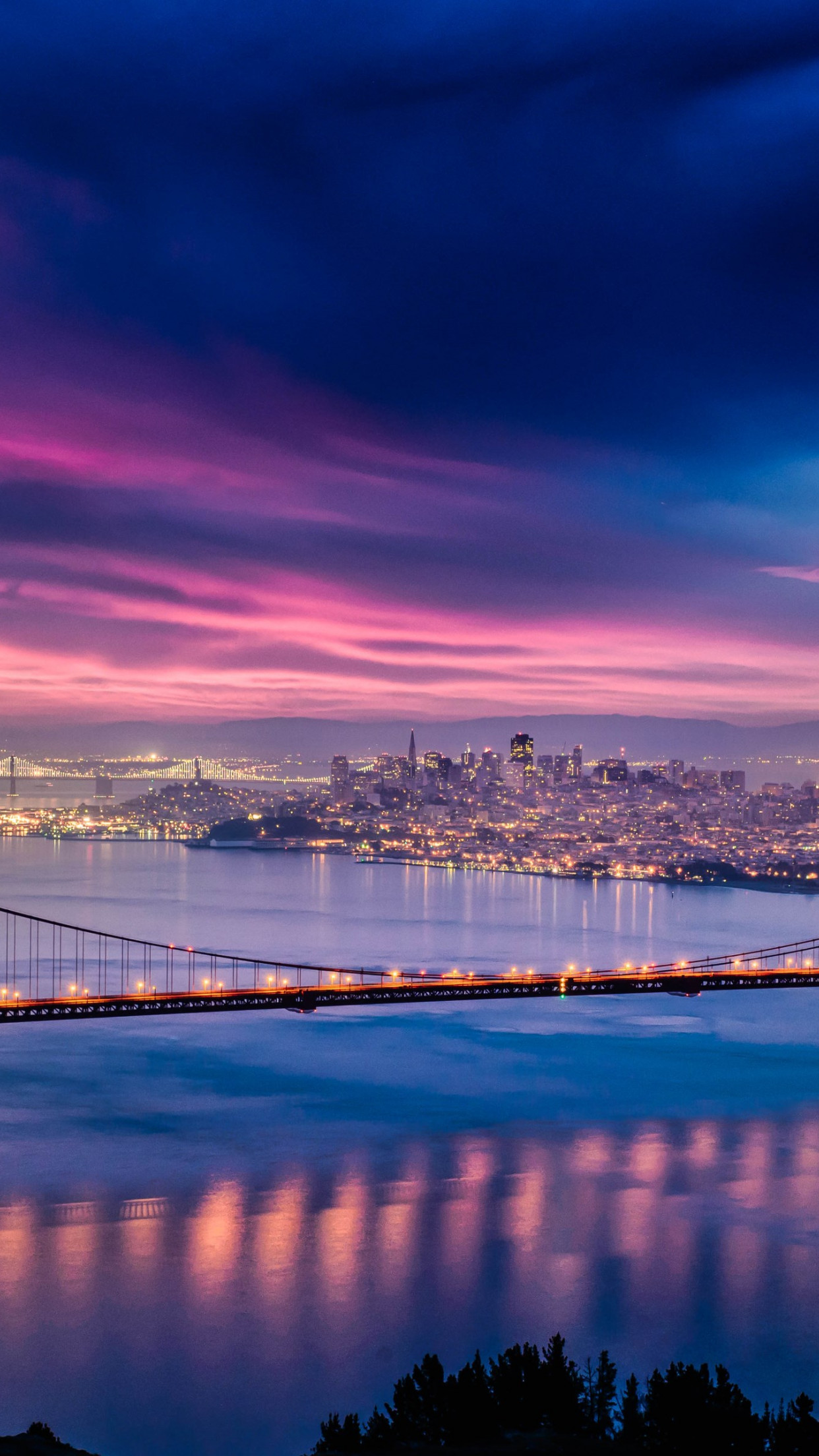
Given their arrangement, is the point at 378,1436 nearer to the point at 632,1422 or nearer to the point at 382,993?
the point at 632,1422

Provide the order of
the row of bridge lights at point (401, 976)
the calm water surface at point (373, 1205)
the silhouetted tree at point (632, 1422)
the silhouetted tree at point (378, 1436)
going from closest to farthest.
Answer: the silhouetted tree at point (632, 1422) < the silhouetted tree at point (378, 1436) < the calm water surface at point (373, 1205) < the row of bridge lights at point (401, 976)

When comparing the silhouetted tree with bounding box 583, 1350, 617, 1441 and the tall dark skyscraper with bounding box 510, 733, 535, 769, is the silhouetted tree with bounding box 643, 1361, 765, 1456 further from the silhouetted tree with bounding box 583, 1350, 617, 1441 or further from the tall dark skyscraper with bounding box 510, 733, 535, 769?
the tall dark skyscraper with bounding box 510, 733, 535, 769

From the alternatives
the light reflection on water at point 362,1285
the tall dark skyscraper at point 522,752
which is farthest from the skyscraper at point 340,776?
the light reflection on water at point 362,1285

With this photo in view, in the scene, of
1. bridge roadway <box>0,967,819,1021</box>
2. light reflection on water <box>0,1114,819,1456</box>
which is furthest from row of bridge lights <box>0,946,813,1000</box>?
light reflection on water <box>0,1114,819,1456</box>

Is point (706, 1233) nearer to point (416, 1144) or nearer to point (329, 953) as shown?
point (416, 1144)

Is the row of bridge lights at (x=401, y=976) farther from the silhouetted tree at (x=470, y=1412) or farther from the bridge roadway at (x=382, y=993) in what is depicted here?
the silhouetted tree at (x=470, y=1412)

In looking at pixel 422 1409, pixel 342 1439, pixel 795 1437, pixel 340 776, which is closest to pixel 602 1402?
pixel 422 1409
